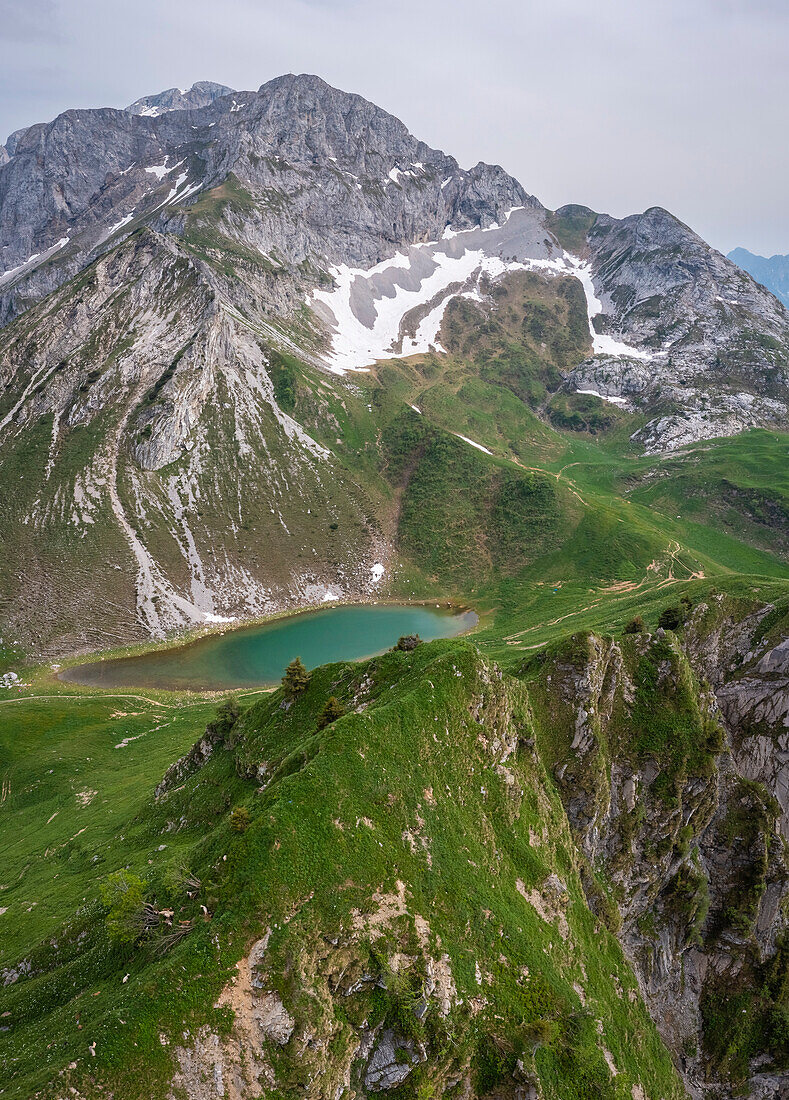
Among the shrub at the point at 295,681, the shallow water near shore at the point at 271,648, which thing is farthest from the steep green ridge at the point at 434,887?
the shallow water near shore at the point at 271,648

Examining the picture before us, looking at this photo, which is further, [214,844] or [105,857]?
[105,857]

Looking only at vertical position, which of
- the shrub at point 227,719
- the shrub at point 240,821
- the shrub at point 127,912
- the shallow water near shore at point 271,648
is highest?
the shrub at point 240,821

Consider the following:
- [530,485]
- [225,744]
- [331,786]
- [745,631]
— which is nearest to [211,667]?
[225,744]

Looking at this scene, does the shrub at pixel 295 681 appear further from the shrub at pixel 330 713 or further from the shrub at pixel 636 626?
the shrub at pixel 636 626

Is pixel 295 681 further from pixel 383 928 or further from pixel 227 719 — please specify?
pixel 383 928

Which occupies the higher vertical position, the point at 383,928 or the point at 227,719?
the point at 227,719

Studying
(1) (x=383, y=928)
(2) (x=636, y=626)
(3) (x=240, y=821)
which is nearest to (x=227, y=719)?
(3) (x=240, y=821)

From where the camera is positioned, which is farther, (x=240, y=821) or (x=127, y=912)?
(x=240, y=821)

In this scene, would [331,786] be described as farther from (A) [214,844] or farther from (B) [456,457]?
(B) [456,457]

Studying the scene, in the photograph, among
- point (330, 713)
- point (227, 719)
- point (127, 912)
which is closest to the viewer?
point (127, 912)
